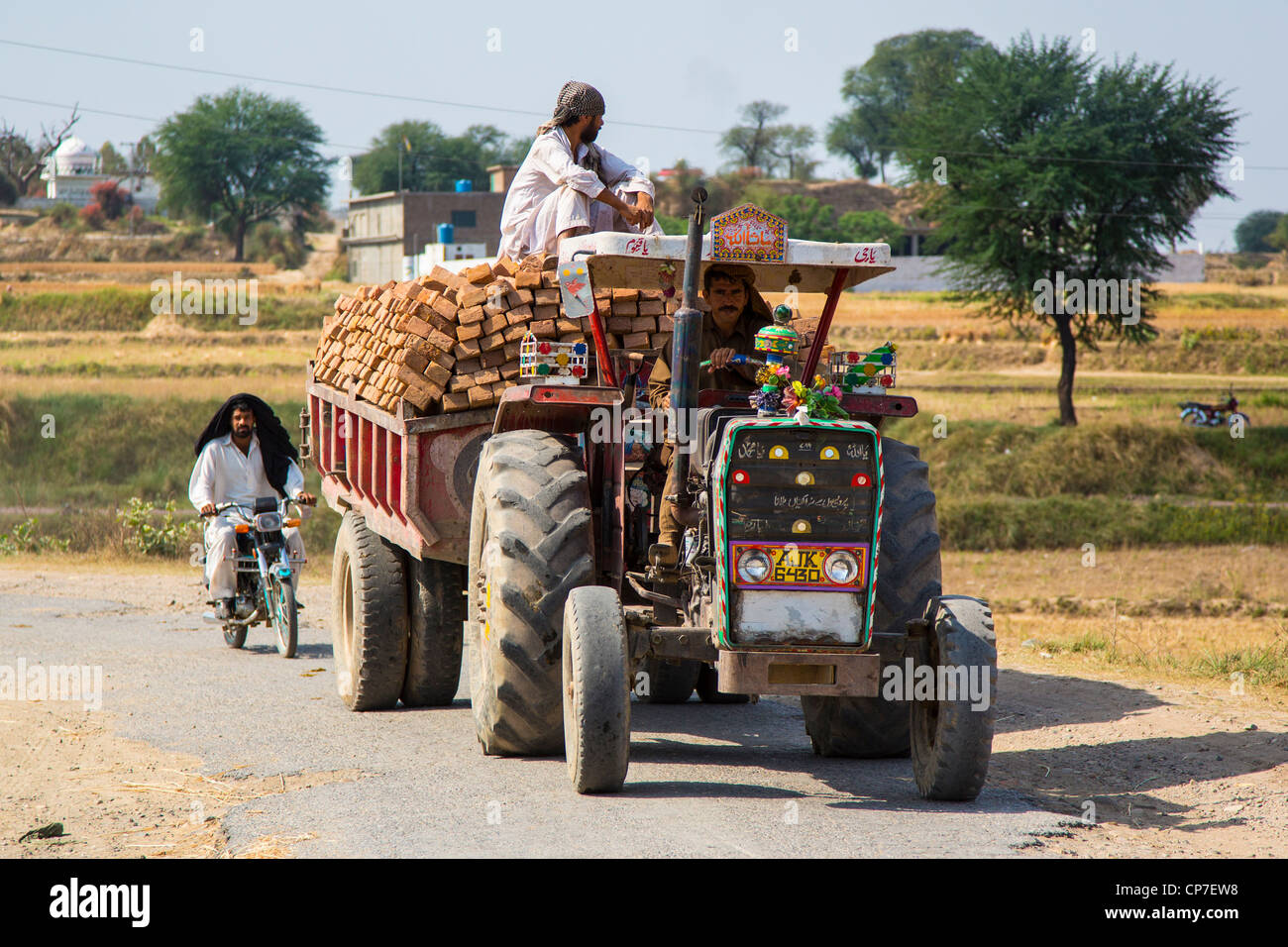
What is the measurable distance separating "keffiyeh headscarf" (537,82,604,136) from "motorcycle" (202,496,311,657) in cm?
453

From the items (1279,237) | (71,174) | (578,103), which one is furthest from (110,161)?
(578,103)

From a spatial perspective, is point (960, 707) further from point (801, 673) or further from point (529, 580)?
point (529, 580)

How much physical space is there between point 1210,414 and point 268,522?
2649 cm

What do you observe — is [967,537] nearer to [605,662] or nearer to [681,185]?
[605,662]

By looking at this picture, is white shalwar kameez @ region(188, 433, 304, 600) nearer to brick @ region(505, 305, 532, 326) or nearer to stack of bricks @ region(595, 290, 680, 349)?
brick @ region(505, 305, 532, 326)

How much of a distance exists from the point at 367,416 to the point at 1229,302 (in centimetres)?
6115

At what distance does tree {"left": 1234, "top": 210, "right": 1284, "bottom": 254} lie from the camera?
125438 millimetres

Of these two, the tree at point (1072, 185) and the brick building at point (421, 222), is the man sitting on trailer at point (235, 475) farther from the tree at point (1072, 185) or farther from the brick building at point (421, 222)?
the brick building at point (421, 222)

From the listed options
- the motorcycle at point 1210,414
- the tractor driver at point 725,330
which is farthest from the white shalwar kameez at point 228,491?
the motorcycle at point 1210,414

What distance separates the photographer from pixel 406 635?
33.0 feet

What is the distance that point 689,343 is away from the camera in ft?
23.5

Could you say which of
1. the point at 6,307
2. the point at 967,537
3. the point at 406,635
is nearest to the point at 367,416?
the point at 406,635

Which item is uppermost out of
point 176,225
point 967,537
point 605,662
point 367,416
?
point 176,225

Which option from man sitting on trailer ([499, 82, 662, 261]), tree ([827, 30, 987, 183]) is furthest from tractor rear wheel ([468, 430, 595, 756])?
tree ([827, 30, 987, 183])
